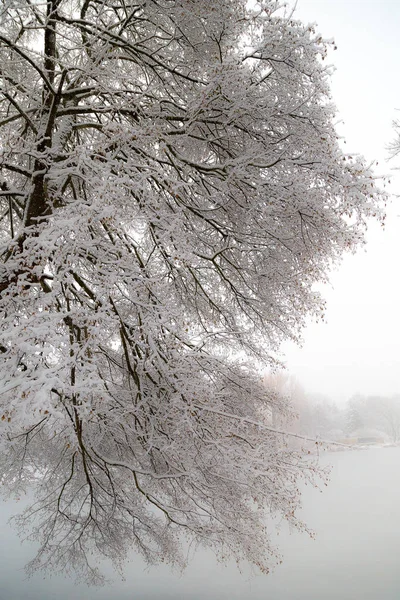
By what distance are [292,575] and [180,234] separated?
26.1 feet

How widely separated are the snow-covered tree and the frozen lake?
391cm

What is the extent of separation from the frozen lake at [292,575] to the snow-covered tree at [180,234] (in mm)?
3910

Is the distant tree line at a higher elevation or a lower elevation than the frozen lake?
higher

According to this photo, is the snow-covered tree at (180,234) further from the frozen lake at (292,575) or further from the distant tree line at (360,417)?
the distant tree line at (360,417)

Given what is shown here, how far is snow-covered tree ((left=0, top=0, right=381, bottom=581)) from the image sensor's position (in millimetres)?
2455

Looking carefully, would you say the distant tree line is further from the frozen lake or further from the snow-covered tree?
the snow-covered tree

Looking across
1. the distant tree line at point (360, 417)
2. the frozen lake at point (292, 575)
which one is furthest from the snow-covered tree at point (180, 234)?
the distant tree line at point (360, 417)

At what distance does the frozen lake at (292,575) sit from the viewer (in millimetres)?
7176

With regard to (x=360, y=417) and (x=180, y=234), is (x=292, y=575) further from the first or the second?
(x=360, y=417)

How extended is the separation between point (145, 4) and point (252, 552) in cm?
486

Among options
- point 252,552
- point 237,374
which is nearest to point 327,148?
point 237,374

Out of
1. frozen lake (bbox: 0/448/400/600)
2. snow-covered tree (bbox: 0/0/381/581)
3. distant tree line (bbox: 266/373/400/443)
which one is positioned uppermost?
distant tree line (bbox: 266/373/400/443)

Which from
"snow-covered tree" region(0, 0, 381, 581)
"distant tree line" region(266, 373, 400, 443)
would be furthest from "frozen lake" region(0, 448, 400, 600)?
"distant tree line" region(266, 373, 400, 443)

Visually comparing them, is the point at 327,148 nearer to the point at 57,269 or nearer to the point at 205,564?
the point at 57,269
